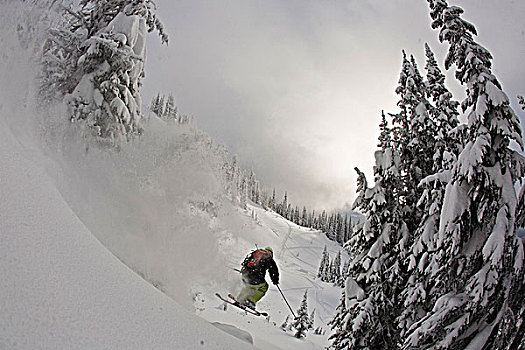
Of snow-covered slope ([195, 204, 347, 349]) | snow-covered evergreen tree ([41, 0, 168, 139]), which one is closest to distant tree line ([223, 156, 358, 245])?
snow-covered slope ([195, 204, 347, 349])

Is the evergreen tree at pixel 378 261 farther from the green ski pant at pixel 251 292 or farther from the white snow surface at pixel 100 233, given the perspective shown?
the white snow surface at pixel 100 233

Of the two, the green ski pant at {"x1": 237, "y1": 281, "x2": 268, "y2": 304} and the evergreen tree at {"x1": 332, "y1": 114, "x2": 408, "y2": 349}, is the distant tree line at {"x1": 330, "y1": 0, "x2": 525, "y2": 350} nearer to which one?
the evergreen tree at {"x1": 332, "y1": 114, "x2": 408, "y2": 349}

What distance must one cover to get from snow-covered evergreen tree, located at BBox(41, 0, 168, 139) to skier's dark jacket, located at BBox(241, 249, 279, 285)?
613 cm

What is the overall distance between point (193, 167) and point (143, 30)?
5164 mm

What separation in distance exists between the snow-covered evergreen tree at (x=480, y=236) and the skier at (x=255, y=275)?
13.2ft

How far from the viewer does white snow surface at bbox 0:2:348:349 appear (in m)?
2.53

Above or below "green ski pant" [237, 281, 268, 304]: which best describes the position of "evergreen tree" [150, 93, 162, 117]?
above

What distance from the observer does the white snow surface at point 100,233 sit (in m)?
2.53

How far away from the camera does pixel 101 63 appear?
36.0ft

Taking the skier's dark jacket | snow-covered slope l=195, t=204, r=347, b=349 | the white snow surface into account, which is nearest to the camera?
the white snow surface

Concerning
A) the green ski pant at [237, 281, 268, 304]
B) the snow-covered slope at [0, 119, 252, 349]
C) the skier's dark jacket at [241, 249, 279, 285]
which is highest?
the skier's dark jacket at [241, 249, 279, 285]

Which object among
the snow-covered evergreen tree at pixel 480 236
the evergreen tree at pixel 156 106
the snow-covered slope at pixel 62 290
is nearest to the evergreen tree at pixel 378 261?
the snow-covered evergreen tree at pixel 480 236

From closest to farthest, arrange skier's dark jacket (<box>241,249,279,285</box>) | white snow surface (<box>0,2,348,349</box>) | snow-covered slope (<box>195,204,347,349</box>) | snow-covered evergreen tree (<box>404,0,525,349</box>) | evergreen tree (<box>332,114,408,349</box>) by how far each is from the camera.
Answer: white snow surface (<box>0,2,348,349</box>)
snow-covered evergreen tree (<box>404,0,525,349</box>)
skier's dark jacket (<box>241,249,279,285</box>)
evergreen tree (<box>332,114,408,349</box>)
snow-covered slope (<box>195,204,347,349</box>)

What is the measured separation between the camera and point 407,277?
32.9 feet
